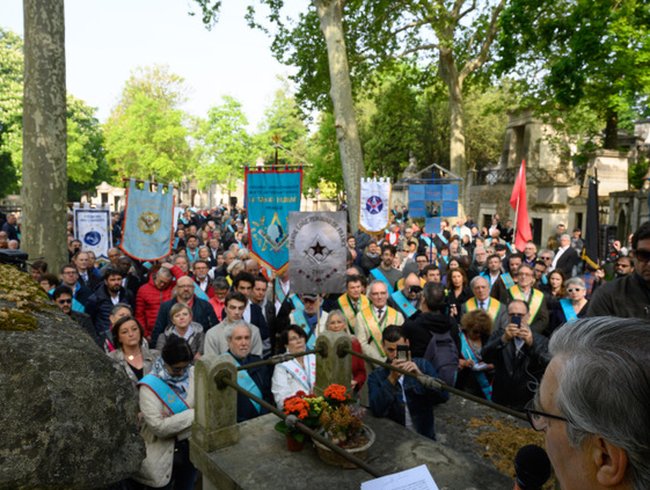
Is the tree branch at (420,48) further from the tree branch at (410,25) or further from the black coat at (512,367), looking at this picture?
the black coat at (512,367)

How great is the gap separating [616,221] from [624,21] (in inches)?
262

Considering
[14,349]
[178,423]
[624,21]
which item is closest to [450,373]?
[178,423]

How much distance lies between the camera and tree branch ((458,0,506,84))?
22.5 m

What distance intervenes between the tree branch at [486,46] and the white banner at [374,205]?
13069 mm

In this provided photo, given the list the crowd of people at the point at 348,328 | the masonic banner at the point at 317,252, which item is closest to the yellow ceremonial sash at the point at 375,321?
the crowd of people at the point at 348,328

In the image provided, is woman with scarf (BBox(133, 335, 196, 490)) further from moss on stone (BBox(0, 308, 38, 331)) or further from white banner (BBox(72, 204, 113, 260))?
white banner (BBox(72, 204, 113, 260))

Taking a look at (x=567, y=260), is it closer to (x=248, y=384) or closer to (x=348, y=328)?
(x=348, y=328)

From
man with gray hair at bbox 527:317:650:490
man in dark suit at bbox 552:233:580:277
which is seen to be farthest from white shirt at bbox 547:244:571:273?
man with gray hair at bbox 527:317:650:490

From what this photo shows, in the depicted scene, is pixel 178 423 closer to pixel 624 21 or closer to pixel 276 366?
pixel 276 366

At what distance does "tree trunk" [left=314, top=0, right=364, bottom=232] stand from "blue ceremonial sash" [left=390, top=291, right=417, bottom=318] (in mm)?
8541

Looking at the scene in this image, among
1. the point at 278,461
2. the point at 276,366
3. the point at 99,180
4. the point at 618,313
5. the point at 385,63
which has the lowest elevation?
the point at 278,461

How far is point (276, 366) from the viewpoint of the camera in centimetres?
440

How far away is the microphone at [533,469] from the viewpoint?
68.8 inches

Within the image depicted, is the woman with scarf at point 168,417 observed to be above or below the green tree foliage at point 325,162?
below
